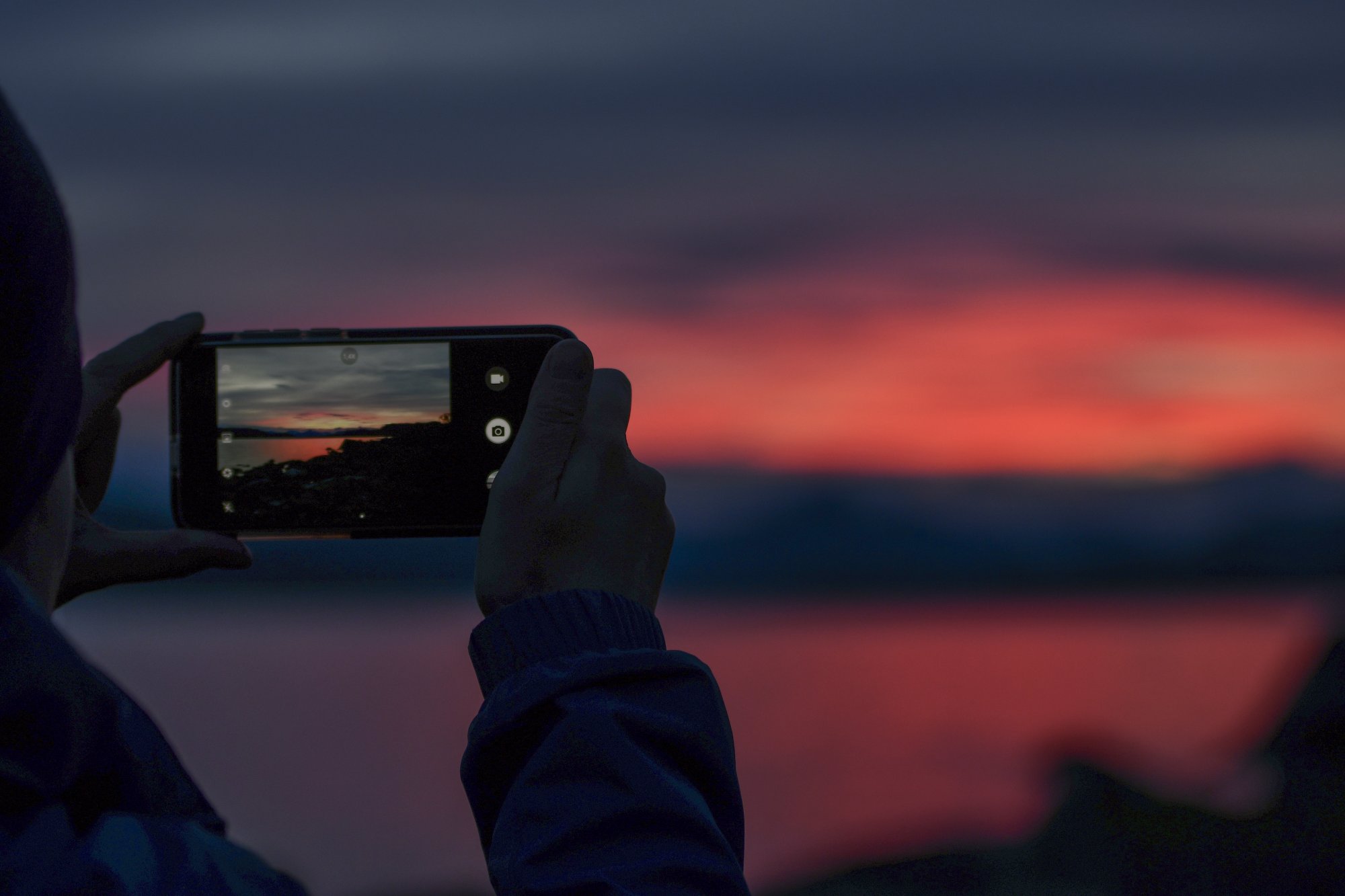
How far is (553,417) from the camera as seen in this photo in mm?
1134

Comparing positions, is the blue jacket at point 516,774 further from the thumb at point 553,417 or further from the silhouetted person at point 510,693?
the thumb at point 553,417

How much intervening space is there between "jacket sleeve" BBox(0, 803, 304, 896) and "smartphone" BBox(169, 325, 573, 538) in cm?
79

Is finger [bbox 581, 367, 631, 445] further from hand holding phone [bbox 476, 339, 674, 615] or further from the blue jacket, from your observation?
the blue jacket

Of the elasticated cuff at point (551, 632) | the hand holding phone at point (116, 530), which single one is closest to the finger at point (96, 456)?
the hand holding phone at point (116, 530)

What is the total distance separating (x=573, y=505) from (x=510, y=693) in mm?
216

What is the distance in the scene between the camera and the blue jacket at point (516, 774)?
0.77 metres

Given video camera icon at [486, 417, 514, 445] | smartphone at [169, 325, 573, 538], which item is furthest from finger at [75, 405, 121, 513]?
video camera icon at [486, 417, 514, 445]

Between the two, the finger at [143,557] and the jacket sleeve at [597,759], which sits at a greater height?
the jacket sleeve at [597,759]

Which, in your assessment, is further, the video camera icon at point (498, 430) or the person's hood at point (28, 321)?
the video camera icon at point (498, 430)

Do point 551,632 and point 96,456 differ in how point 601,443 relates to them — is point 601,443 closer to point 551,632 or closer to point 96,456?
point 551,632

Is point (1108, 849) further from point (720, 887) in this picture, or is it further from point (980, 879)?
point (720, 887)

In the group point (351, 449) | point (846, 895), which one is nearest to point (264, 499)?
point (351, 449)

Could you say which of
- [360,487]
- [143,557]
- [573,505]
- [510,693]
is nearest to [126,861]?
[510,693]

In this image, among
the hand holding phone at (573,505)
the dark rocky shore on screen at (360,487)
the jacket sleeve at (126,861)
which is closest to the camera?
the jacket sleeve at (126,861)
